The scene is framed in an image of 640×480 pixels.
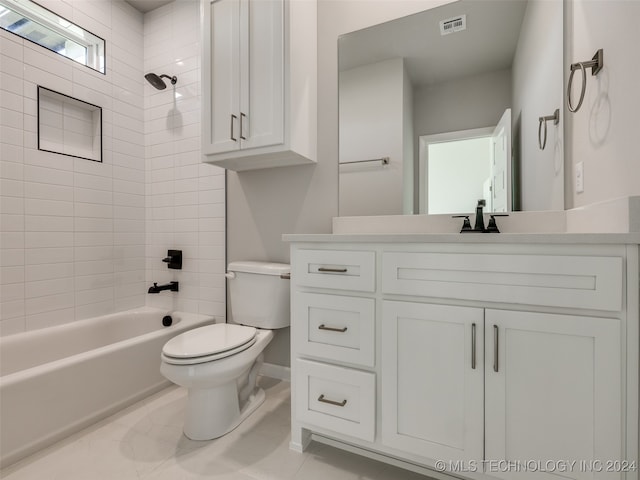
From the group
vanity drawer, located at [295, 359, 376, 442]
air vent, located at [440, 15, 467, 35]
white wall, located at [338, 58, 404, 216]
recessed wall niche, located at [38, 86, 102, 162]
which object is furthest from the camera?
recessed wall niche, located at [38, 86, 102, 162]

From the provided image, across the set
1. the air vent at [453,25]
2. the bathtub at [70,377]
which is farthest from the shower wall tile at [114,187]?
the air vent at [453,25]

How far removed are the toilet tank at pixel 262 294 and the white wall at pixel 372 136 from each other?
530 mm

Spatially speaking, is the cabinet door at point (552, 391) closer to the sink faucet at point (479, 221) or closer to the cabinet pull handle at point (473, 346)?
the cabinet pull handle at point (473, 346)

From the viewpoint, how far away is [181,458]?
1295 mm

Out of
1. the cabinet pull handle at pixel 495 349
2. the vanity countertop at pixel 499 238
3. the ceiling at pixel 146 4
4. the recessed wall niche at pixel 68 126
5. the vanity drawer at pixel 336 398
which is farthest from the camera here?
the ceiling at pixel 146 4

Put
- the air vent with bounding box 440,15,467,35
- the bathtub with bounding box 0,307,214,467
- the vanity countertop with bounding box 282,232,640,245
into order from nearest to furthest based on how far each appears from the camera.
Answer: the vanity countertop with bounding box 282,232,640,245, the bathtub with bounding box 0,307,214,467, the air vent with bounding box 440,15,467,35

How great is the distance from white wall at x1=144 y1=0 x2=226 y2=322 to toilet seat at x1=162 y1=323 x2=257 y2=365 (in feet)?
2.07

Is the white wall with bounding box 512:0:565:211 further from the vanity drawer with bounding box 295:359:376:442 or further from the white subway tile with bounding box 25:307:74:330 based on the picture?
the white subway tile with bounding box 25:307:74:330

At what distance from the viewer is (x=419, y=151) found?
158 cm

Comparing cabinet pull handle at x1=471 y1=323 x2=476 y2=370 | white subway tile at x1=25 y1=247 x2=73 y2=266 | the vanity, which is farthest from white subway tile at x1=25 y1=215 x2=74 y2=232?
cabinet pull handle at x1=471 y1=323 x2=476 y2=370

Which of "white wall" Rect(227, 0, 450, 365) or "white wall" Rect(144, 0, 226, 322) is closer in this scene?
"white wall" Rect(227, 0, 450, 365)

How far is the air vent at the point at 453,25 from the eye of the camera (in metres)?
1.51

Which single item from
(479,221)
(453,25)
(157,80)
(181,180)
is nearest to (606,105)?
(479,221)

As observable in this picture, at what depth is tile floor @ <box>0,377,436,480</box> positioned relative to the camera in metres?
1.21
